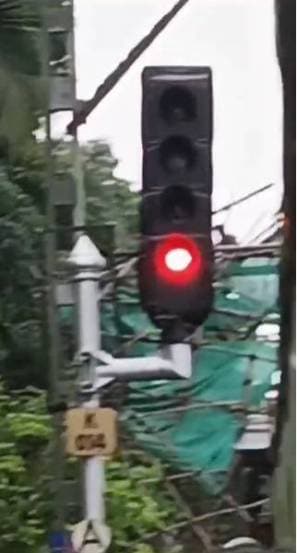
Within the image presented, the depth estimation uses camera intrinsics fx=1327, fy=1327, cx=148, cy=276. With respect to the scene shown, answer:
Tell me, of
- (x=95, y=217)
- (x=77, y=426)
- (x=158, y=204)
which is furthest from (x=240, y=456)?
(x=158, y=204)

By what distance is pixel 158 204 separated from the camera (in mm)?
1419

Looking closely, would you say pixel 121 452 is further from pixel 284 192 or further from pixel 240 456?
pixel 284 192

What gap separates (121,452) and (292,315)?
33cm

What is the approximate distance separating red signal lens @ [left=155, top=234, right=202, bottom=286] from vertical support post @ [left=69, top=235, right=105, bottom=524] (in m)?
0.38

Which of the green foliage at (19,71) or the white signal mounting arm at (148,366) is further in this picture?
the green foliage at (19,71)

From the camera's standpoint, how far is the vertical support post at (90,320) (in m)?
1.79

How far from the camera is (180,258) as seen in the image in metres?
1.41

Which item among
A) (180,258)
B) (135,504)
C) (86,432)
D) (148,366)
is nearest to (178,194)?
(180,258)

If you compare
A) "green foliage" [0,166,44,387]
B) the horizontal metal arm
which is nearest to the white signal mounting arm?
the horizontal metal arm

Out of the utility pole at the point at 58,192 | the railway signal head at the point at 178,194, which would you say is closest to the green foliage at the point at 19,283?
the utility pole at the point at 58,192

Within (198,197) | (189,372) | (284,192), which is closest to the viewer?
(198,197)

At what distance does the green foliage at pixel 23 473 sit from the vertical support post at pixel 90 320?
0.26 feet

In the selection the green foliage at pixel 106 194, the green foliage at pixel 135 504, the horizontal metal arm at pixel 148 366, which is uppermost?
the green foliage at pixel 106 194

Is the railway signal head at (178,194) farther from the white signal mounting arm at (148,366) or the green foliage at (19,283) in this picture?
the green foliage at (19,283)
